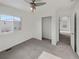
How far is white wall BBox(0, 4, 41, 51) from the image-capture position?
13.6 feet

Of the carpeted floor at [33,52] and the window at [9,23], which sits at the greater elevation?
the window at [9,23]

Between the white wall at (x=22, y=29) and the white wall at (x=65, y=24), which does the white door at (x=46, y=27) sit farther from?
the white wall at (x=65, y=24)

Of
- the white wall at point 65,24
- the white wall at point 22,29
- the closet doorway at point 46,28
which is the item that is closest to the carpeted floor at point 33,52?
the white wall at point 22,29

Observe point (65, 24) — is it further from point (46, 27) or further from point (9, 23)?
A: point (9, 23)

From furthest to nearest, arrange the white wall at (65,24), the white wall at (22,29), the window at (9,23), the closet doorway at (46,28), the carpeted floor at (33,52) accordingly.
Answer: the white wall at (65,24) < the closet doorway at (46,28) < the white wall at (22,29) < the window at (9,23) < the carpeted floor at (33,52)

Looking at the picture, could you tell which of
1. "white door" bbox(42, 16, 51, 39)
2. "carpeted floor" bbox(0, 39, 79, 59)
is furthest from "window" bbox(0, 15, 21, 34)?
"white door" bbox(42, 16, 51, 39)

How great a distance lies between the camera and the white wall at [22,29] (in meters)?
4.15

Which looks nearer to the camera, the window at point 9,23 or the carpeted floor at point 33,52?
the carpeted floor at point 33,52

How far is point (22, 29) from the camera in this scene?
5680mm

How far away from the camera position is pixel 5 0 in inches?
132

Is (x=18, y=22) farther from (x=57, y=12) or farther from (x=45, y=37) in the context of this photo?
(x=45, y=37)

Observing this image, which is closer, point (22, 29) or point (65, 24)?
point (22, 29)

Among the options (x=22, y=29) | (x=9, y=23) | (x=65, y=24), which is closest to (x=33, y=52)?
(x=9, y=23)

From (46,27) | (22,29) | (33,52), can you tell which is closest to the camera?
(33,52)
